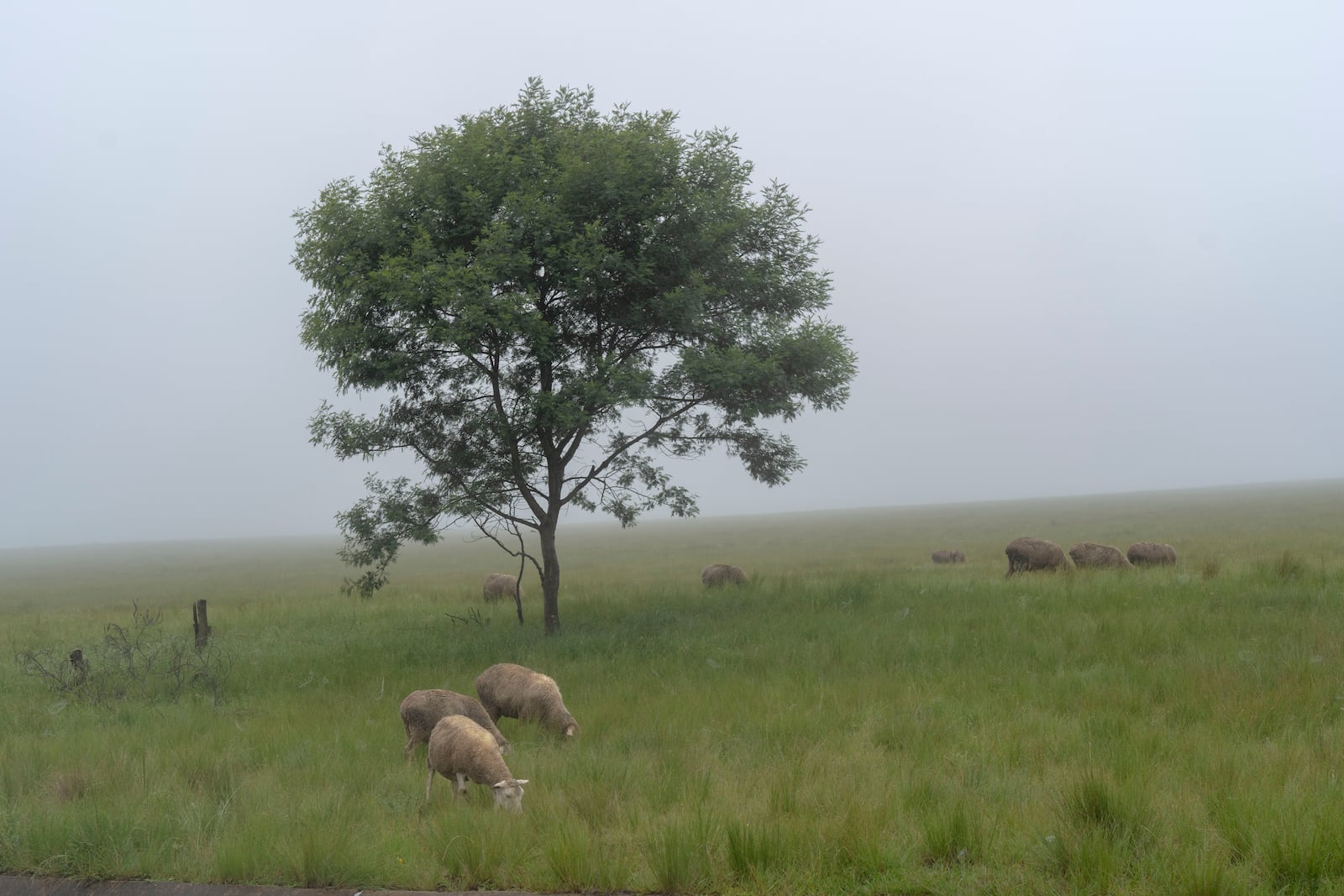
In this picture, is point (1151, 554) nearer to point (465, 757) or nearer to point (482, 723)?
point (482, 723)

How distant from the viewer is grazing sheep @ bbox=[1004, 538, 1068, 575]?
81.8 ft

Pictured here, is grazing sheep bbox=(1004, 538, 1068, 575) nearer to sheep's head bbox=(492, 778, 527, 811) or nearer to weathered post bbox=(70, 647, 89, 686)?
sheep's head bbox=(492, 778, 527, 811)

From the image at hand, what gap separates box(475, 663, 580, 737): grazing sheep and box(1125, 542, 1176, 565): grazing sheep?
74.0 ft

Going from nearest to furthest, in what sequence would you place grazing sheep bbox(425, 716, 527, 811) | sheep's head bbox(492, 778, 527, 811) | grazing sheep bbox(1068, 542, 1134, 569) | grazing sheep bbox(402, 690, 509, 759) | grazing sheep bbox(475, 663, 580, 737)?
1. sheep's head bbox(492, 778, 527, 811)
2. grazing sheep bbox(425, 716, 527, 811)
3. grazing sheep bbox(402, 690, 509, 759)
4. grazing sheep bbox(475, 663, 580, 737)
5. grazing sheep bbox(1068, 542, 1134, 569)

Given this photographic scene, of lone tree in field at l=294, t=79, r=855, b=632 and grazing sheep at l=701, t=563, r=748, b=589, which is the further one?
grazing sheep at l=701, t=563, r=748, b=589

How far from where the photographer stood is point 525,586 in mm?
33469

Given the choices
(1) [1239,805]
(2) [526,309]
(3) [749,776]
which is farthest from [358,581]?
(1) [1239,805]

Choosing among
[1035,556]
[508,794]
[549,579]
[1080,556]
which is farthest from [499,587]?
[508,794]

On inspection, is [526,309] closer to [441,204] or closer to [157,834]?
[441,204]

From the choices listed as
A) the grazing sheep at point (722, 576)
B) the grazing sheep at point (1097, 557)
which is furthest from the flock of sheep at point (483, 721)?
the grazing sheep at point (1097, 557)

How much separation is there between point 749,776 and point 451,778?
9.65 feet

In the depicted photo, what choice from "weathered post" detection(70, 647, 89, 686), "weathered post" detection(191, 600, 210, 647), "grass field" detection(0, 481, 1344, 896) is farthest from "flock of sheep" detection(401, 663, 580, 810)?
"weathered post" detection(191, 600, 210, 647)

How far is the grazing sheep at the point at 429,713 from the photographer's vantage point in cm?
938

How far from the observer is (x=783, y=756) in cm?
848
